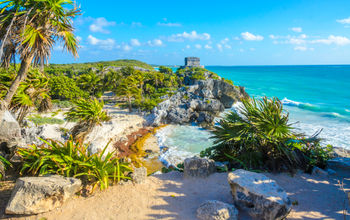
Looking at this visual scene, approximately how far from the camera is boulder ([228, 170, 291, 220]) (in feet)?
13.8

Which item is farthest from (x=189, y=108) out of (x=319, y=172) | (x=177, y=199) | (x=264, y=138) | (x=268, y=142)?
(x=177, y=199)

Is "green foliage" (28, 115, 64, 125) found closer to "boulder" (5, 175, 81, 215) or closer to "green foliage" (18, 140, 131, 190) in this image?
"green foliage" (18, 140, 131, 190)

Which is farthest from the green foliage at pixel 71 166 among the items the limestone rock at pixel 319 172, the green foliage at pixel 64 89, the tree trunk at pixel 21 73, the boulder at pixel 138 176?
the green foliage at pixel 64 89

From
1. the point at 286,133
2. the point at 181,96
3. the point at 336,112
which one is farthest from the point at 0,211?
the point at 336,112

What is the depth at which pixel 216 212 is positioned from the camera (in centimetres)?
439

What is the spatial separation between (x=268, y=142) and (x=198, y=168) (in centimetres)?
263

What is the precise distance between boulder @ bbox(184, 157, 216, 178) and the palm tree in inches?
230

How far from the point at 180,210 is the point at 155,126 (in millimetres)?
20068

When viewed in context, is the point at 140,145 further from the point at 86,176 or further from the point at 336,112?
the point at 336,112

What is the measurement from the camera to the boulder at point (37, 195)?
418 centimetres

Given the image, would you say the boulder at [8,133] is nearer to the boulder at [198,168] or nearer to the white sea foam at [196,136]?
the boulder at [198,168]

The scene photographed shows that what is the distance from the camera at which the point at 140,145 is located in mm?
18375

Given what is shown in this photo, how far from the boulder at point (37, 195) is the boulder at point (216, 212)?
10.5 feet

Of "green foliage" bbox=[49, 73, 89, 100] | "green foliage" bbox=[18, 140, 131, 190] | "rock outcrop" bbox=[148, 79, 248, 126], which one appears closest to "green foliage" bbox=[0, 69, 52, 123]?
"green foliage" bbox=[18, 140, 131, 190]
